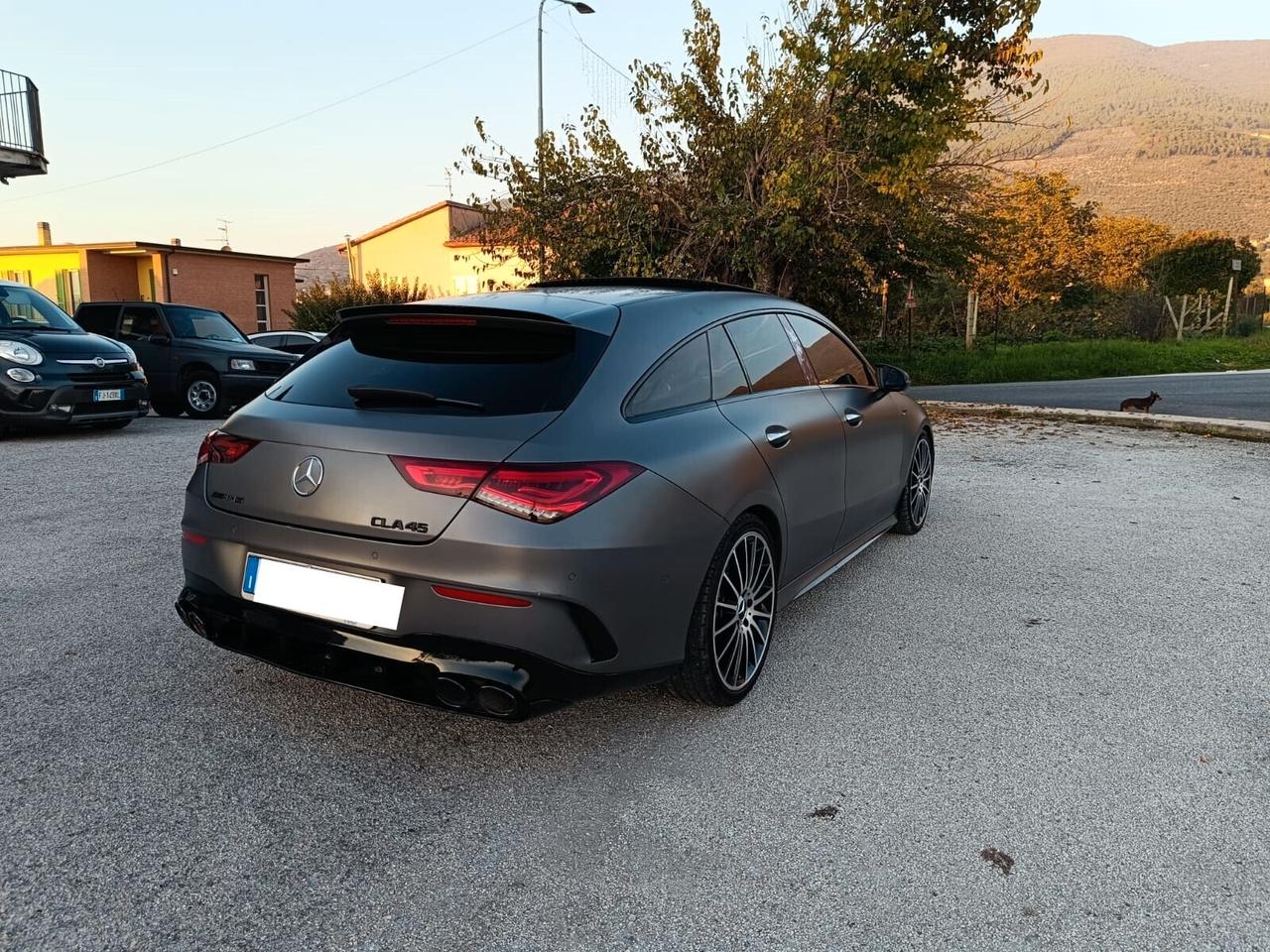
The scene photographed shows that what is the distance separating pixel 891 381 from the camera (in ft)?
16.3

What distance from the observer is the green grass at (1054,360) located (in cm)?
2042

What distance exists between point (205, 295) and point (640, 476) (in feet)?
106

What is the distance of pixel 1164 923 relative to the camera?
6.95ft

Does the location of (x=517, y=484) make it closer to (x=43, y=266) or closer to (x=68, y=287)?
(x=68, y=287)

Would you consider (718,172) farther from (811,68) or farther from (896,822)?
(896,822)

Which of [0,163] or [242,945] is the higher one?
[0,163]

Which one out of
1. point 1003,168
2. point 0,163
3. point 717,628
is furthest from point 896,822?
point 0,163

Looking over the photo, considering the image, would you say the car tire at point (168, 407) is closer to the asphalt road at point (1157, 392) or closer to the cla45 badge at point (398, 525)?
the cla45 badge at point (398, 525)

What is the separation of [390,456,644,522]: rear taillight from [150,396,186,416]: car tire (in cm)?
1109

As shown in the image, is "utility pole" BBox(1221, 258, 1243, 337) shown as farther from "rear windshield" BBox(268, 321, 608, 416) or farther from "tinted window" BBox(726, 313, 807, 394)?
"rear windshield" BBox(268, 321, 608, 416)

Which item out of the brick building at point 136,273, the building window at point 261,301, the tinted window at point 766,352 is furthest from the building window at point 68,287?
the tinted window at point 766,352

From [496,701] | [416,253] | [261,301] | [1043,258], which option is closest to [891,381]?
[496,701]

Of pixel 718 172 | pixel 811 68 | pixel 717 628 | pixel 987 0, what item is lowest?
pixel 717 628

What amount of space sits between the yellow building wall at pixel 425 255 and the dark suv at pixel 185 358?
2830cm
